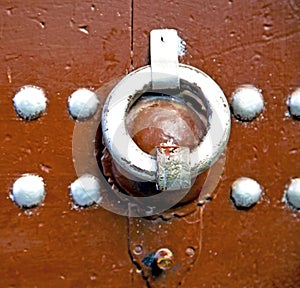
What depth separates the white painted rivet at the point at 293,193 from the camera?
35.9 inches

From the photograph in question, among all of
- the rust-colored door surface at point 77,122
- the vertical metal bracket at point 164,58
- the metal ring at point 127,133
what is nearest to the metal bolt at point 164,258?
the rust-colored door surface at point 77,122

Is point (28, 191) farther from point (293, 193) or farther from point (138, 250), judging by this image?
point (293, 193)

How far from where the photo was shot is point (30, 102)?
34.2 inches

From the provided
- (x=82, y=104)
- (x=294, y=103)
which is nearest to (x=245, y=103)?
(x=294, y=103)

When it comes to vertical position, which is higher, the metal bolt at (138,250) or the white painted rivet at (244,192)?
the white painted rivet at (244,192)

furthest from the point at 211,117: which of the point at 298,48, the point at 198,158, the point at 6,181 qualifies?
the point at 6,181

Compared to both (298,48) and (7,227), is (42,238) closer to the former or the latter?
(7,227)

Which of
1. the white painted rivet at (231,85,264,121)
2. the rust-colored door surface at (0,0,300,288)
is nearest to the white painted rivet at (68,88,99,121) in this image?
the rust-colored door surface at (0,0,300,288)

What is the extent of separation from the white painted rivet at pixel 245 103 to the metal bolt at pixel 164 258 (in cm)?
19

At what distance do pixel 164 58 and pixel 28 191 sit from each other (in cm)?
23

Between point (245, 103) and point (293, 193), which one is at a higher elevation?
point (245, 103)

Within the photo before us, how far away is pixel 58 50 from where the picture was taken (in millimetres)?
872

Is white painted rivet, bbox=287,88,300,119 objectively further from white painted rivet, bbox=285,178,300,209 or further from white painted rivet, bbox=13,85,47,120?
white painted rivet, bbox=13,85,47,120

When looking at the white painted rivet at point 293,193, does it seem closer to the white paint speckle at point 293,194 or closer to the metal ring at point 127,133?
the white paint speckle at point 293,194
